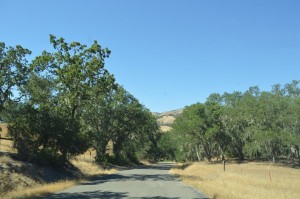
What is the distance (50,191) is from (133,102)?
45337 mm

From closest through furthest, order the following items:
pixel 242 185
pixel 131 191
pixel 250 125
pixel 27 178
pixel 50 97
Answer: pixel 131 191, pixel 27 178, pixel 242 185, pixel 50 97, pixel 250 125

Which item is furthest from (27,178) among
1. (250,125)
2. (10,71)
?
(250,125)

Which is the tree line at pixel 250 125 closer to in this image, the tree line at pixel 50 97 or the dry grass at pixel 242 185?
the dry grass at pixel 242 185

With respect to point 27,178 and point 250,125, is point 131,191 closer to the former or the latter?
point 27,178

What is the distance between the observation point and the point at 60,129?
106 ft

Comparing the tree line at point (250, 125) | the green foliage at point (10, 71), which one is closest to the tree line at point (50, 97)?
the green foliage at point (10, 71)

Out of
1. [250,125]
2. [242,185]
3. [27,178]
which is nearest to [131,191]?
[27,178]

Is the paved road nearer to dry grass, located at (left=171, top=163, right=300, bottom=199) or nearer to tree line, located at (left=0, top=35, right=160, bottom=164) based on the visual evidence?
dry grass, located at (left=171, top=163, right=300, bottom=199)

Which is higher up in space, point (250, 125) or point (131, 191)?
point (250, 125)

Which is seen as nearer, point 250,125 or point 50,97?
point 50,97

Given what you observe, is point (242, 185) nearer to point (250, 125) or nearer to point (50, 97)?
point (50, 97)

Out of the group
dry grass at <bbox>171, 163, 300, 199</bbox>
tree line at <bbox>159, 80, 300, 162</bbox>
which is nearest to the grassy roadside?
dry grass at <bbox>171, 163, 300, 199</bbox>

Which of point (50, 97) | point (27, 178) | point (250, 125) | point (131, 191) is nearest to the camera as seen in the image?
point (131, 191)

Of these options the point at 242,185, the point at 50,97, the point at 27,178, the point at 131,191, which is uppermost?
the point at 50,97
